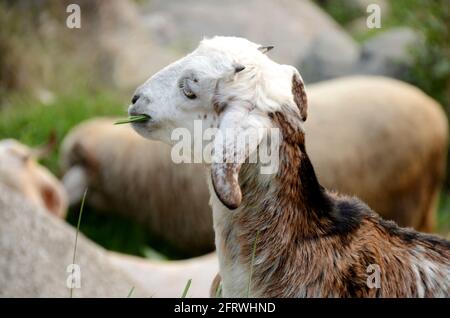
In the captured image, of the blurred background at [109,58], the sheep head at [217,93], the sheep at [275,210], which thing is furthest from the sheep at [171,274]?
the sheep head at [217,93]

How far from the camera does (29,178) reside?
7859mm

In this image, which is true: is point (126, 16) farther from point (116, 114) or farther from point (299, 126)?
point (299, 126)

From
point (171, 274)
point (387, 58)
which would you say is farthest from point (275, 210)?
point (387, 58)

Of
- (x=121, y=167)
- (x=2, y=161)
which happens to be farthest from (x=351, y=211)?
(x=121, y=167)

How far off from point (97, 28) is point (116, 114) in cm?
251

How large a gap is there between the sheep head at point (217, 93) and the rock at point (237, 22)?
9609 mm

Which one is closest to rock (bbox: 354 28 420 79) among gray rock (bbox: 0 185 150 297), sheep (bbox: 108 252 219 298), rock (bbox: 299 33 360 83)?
rock (bbox: 299 33 360 83)

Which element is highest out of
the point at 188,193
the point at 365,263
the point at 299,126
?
the point at 299,126

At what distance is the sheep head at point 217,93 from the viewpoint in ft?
10.3

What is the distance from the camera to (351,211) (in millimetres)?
3465
